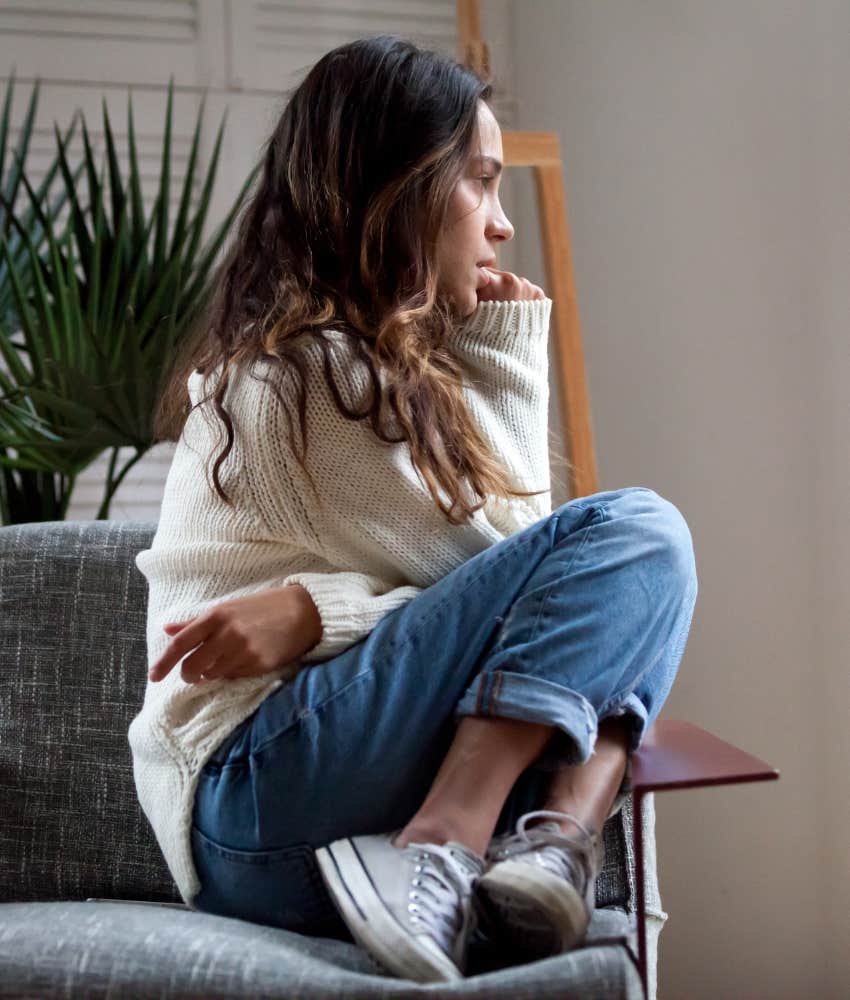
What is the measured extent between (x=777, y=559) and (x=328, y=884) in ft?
3.37

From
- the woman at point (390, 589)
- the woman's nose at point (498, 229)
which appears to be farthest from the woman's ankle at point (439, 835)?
the woman's nose at point (498, 229)

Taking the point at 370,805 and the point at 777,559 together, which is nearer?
the point at 370,805

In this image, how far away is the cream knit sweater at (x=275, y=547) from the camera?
108 cm

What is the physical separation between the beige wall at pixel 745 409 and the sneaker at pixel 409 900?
92cm

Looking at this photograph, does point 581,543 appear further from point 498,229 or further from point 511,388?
point 498,229

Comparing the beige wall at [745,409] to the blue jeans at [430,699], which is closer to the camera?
the blue jeans at [430,699]

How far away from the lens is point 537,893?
894mm

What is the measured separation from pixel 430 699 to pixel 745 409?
990 millimetres

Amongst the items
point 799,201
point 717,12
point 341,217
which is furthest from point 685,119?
point 341,217

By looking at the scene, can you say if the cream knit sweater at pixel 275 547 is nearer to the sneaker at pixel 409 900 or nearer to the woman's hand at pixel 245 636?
the woman's hand at pixel 245 636

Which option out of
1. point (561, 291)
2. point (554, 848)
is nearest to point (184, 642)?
point (554, 848)

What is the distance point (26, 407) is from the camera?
1866 millimetres

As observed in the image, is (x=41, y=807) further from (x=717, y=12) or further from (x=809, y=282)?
(x=717, y=12)

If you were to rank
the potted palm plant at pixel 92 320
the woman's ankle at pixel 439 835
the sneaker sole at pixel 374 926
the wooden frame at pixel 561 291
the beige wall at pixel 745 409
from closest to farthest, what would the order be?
the sneaker sole at pixel 374 926
the woman's ankle at pixel 439 835
the beige wall at pixel 745 409
the potted palm plant at pixel 92 320
the wooden frame at pixel 561 291
